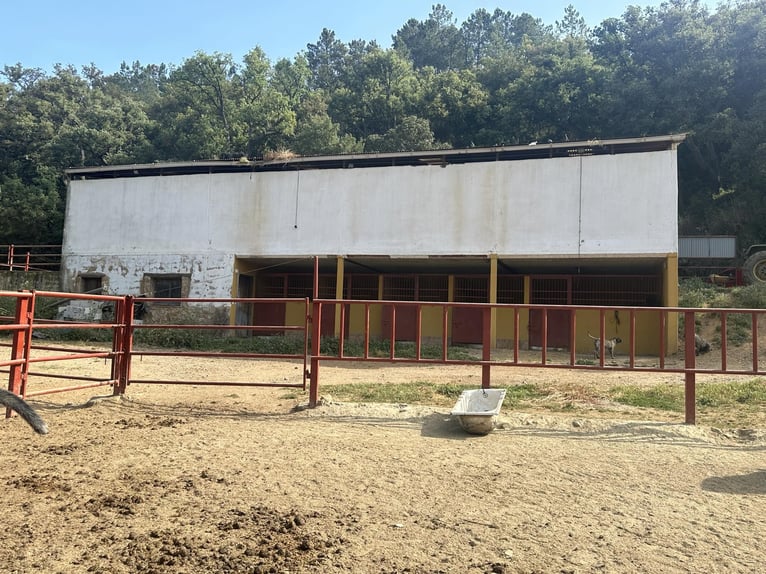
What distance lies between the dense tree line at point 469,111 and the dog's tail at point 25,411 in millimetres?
26823

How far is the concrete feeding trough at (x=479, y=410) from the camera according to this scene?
16.1 feet

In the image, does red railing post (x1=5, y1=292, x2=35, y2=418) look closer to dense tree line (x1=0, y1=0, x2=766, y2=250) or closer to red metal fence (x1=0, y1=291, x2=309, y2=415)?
red metal fence (x1=0, y1=291, x2=309, y2=415)

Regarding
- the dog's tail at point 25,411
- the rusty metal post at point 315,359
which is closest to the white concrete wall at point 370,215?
the rusty metal post at point 315,359

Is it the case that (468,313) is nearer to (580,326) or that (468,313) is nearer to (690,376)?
(580,326)

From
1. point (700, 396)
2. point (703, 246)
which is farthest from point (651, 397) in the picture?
point (703, 246)

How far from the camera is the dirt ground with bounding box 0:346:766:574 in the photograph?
2.53 metres

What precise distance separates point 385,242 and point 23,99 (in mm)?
37022

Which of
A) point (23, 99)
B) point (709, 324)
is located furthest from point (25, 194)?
point (709, 324)

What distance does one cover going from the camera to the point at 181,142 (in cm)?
3538

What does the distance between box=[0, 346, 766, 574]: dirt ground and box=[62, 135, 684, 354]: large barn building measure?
9799 mm

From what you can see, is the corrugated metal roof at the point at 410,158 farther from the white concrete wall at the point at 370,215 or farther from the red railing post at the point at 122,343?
the red railing post at the point at 122,343

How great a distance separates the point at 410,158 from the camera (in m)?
16.4

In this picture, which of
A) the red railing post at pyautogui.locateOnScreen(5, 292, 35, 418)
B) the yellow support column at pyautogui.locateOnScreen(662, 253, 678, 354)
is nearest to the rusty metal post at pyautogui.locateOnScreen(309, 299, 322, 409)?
the red railing post at pyautogui.locateOnScreen(5, 292, 35, 418)

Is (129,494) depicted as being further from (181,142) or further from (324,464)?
(181,142)
